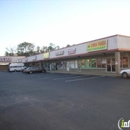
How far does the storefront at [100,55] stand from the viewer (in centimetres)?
1844

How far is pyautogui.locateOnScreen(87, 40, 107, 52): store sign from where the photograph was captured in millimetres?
19928

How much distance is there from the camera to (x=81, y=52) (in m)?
24.6

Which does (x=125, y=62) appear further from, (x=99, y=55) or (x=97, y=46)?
(x=97, y=46)

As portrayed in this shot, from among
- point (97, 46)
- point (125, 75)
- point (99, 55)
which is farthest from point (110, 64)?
point (125, 75)

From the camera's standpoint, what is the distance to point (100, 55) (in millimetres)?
23297

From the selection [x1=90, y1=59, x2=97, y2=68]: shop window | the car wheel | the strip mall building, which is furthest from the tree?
the car wheel

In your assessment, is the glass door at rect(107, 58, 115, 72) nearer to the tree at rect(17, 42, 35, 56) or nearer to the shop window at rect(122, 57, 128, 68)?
the shop window at rect(122, 57, 128, 68)

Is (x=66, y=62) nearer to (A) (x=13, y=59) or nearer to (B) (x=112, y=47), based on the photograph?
(B) (x=112, y=47)

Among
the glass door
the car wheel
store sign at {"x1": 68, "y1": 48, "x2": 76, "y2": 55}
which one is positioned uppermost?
store sign at {"x1": 68, "y1": 48, "x2": 76, "y2": 55}

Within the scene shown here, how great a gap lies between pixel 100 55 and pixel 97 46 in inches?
109

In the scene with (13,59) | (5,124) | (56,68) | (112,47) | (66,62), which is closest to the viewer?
(5,124)

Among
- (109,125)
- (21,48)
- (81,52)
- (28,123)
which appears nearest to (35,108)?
(28,123)

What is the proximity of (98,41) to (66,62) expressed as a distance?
42.3 ft

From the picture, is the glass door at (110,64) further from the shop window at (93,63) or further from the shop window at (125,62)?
the shop window at (93,63)
